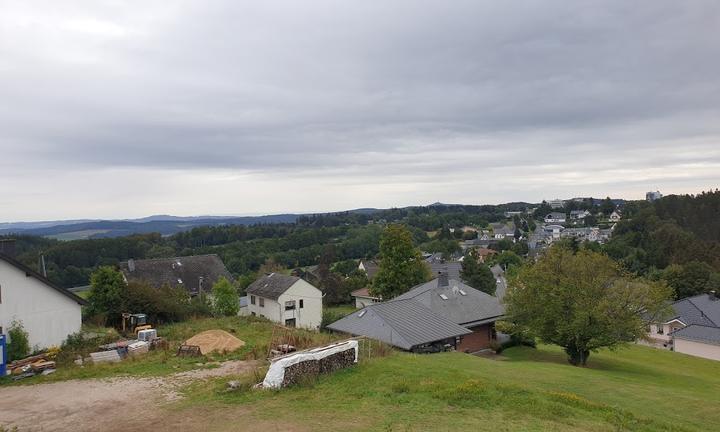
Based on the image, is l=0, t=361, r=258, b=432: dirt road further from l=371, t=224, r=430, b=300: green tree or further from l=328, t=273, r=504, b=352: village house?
l=371, t=224, r=430, b=300: green tree

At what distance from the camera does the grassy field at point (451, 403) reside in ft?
39.3

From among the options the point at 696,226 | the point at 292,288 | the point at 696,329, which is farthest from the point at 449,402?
the point at 696,226

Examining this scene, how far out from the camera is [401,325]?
25094mm

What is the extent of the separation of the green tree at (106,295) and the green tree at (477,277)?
3827cm

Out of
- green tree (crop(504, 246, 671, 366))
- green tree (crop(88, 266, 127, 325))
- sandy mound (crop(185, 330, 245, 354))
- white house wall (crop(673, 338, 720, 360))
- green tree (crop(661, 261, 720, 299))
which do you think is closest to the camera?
sandy mound (crop(185, 330, 245, 354))

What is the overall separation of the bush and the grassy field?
33.4 feet

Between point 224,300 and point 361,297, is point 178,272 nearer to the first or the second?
point 224,300

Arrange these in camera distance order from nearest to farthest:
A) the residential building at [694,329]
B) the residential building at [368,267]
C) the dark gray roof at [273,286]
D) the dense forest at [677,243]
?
the residential building at [694,329]
the dark gray roof at [273,286]
the dense forest at [677,243]
the residential building at [368,267]

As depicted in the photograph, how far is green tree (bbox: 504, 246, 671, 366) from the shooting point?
82.8 ft

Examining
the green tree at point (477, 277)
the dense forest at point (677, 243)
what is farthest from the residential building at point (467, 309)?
the dense forest at point (677, 243)

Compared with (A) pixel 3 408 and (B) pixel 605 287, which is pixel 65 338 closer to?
(A) pixel 3 408

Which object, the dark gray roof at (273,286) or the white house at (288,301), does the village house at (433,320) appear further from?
the dark gray roof at (273,286)

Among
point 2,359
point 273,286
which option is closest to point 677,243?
point 273,286

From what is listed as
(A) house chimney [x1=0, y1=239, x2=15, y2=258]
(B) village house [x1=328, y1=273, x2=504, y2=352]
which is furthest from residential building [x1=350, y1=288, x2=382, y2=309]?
(A) house chimney [x1=0, y1=239, x2=15, y2=258]
